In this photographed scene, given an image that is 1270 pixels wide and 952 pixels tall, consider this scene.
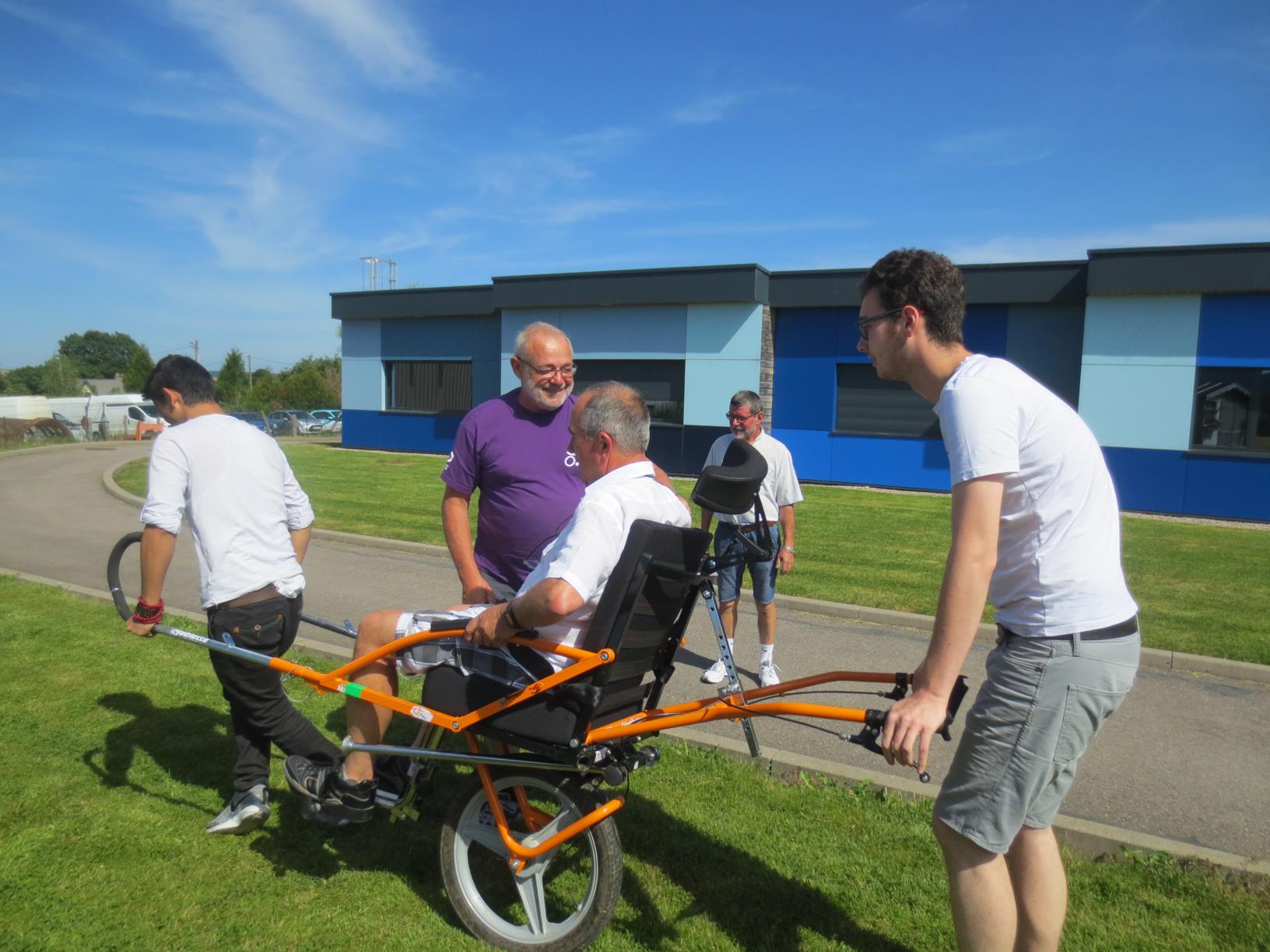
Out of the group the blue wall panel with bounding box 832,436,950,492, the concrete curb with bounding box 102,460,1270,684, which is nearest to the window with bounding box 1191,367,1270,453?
the blue wall panel with bounding box 832,436,950,492

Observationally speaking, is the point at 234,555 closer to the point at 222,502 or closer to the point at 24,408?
the point at 222,502

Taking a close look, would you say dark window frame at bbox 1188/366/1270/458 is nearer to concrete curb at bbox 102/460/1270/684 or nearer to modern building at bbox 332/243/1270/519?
modern building at bbox 332/243/1270/519

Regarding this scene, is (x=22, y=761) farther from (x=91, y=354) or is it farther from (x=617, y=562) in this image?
(x=91, y=354)

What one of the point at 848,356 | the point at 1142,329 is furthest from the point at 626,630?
the point at 848,356

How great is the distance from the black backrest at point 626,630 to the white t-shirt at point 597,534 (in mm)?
70

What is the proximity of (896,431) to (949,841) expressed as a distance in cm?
1728

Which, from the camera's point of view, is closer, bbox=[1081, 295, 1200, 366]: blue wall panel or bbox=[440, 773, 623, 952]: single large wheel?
bbox=[440, 773, 623, 952]: single large wheel

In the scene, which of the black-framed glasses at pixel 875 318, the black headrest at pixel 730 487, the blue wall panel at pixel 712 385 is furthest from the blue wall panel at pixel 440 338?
the black-framed glasses at pixel 875 318

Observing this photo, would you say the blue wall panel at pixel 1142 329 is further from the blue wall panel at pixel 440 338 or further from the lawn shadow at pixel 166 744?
the lawn shadow at pixel 166 744

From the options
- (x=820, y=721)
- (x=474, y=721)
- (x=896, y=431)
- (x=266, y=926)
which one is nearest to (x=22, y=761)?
(x=266, y=926)

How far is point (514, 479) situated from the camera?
3990 mm

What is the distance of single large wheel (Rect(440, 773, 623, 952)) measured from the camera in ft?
9.36

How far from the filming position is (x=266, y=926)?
3051 millimetres

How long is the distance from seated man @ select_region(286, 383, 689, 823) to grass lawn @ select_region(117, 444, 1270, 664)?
555cm
